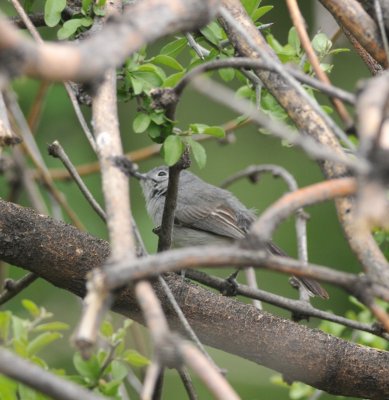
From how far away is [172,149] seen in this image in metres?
2.61

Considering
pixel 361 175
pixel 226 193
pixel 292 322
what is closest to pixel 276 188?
pixel 226 193

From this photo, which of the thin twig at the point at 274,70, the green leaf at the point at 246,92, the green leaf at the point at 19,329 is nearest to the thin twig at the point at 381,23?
the thin twig at the point at 274,70

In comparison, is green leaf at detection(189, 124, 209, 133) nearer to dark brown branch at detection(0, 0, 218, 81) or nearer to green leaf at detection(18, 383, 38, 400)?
green leaf at detection(18, 383, 38, 400)

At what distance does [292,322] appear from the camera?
9.91 feet

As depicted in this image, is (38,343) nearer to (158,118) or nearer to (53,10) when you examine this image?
(158,118)

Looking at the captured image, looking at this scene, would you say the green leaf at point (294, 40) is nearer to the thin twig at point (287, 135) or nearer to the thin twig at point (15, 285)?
the thin twig at point (15, 285)

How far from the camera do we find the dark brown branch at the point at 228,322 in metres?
2.91

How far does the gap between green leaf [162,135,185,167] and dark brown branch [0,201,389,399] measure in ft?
1.68

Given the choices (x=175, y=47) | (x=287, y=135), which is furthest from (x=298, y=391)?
(x=287, y=135)

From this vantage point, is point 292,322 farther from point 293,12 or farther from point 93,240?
point 293,12

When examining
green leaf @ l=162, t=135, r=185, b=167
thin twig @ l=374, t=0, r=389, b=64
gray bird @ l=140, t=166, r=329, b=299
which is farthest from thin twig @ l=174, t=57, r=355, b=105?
gray bird @ l=140, t=166, r=329, b=299

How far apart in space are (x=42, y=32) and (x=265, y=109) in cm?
261

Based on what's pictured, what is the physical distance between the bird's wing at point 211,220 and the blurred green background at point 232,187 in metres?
0.23

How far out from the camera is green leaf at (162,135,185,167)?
259 cm
